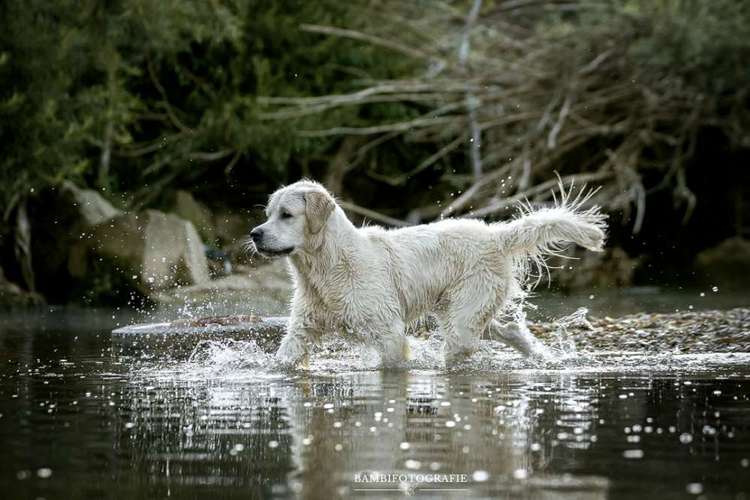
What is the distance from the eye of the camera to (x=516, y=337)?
967 centimetres

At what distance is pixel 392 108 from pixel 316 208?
1434cm

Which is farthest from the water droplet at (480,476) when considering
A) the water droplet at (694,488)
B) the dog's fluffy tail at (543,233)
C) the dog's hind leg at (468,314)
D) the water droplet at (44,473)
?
the dog's fluffy tail at (543,233)

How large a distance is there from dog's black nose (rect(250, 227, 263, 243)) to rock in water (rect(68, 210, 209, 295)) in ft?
29.1

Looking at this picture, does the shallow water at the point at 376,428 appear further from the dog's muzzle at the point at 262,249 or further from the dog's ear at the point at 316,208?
the dog's ear at the point at 316,208

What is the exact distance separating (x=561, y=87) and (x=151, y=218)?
6.72m

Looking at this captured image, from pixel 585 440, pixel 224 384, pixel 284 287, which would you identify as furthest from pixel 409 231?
pixel 284 287

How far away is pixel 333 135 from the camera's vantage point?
23000mm

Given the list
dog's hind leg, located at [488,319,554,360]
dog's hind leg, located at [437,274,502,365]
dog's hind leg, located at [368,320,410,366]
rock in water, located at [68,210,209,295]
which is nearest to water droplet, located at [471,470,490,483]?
dog's hind leg, located at [368,320,410,366]

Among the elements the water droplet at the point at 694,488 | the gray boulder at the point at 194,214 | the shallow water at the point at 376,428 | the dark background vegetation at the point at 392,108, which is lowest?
the water droplet at the point at 694,488

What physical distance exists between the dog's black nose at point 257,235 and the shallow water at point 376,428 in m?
0.91

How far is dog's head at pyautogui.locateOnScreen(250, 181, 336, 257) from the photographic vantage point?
865cm

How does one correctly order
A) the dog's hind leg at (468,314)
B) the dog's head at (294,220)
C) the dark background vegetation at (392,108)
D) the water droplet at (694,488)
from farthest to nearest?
the dark background vegetation at (392,108) → the dog's hind leg at (468,314) → the dog's head at (294,220) → the water droplet at (694,488)

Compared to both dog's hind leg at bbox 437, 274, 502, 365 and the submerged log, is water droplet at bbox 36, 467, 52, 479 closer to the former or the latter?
dog's hind leg at bbox 437, 274, 502, 365

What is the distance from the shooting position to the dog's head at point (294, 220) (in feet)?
28.4
